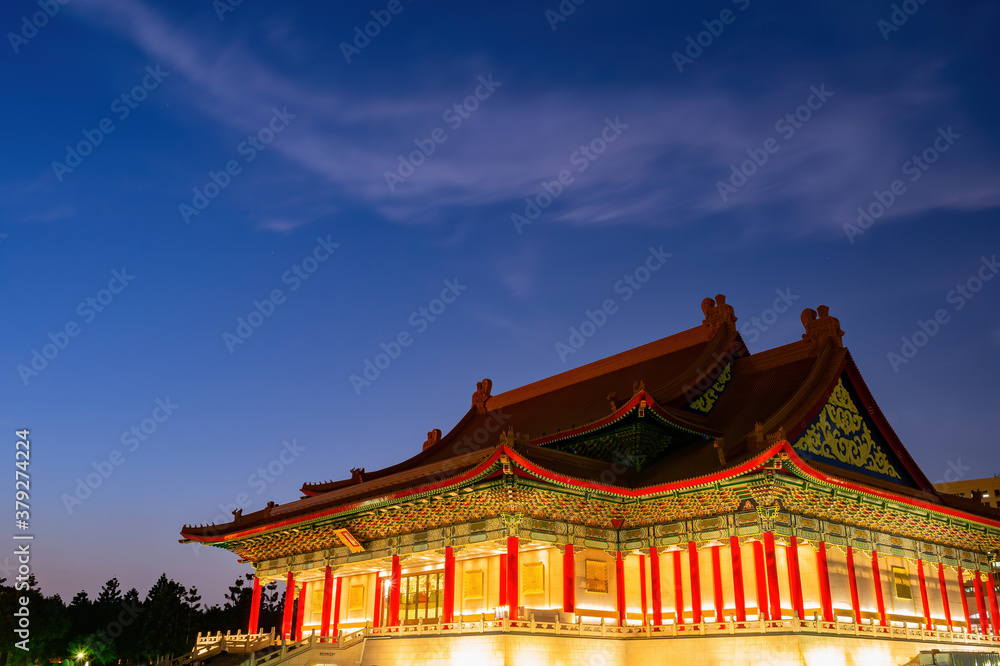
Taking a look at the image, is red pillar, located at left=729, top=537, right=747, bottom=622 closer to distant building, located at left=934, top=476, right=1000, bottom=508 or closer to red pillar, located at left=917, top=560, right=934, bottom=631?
red pillar, located at left=917, top=560, right=934, bottom=631

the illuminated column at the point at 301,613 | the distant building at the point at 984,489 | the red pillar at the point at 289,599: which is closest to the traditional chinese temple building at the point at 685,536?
the red pillar at the point at 289,599

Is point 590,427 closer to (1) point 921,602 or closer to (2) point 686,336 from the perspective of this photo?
(2) point 686,336

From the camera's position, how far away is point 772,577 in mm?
23344

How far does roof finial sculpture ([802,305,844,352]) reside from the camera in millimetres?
30609

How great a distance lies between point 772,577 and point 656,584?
395 cm

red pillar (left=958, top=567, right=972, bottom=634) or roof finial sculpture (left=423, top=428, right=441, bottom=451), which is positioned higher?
roof finial sculpture (left=423, top=428, right=441, bottom=451)

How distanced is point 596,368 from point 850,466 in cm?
1242

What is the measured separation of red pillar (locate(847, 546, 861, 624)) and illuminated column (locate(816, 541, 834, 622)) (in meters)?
0.83

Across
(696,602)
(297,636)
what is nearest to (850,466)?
(696,602)

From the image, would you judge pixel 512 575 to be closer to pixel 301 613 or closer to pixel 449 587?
pixel 449 587

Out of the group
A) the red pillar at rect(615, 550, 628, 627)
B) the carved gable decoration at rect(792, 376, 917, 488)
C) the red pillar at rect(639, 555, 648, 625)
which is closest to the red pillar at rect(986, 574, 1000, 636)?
the carved gable decoration at rect(792, 376, 917, 488)

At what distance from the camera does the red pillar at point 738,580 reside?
78.3ft

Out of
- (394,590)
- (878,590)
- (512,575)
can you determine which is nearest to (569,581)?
(512,575)

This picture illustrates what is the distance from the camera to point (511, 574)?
80.9 feet
